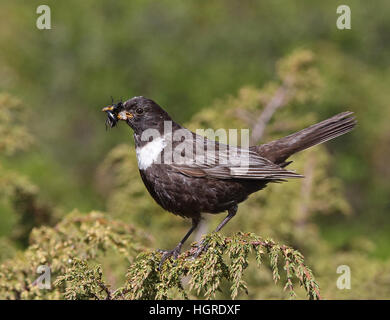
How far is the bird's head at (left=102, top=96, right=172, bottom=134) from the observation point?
4066 millimetres

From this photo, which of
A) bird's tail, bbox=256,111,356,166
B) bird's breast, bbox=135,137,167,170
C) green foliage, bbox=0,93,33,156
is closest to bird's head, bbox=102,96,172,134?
bird's breast, bbox=135,137,167,170

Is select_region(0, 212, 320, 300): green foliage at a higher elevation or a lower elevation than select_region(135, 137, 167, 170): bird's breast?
lower

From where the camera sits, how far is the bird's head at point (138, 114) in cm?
407

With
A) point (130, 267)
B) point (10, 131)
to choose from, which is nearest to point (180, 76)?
point (10, 131)

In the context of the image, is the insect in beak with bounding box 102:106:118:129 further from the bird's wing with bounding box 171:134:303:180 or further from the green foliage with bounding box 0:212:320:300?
the green foliage with bounding box 0:212:320:300

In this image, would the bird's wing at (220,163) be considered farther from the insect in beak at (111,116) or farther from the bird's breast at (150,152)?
the insect in beak at (111,116)

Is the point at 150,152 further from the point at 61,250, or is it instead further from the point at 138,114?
the point at 61,250

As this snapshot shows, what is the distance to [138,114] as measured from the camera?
4066mm

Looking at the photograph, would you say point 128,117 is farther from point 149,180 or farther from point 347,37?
point 347,37

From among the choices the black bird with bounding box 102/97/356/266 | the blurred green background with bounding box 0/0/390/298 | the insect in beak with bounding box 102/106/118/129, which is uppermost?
the blurred green background with bounding box 0/0/390/298

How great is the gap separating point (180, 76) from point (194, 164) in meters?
4.41

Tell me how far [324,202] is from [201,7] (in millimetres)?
5890

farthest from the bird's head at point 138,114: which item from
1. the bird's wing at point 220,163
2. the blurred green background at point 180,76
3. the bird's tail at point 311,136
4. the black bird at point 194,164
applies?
the blurred green background at point 180,76

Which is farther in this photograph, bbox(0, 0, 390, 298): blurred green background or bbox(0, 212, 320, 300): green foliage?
bbox(0, 0, 390, 298): blurred green background
